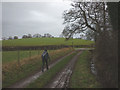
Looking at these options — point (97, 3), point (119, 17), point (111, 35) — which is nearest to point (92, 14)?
point (97, 3)

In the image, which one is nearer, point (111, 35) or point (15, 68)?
point (111, 35)

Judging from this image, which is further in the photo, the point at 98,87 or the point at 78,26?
the point at 78,26

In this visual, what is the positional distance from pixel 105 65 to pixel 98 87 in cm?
181

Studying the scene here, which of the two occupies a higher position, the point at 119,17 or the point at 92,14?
the point at 92,14

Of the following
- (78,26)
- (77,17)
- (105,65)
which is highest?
(77,17)

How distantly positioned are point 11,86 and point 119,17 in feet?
27.1

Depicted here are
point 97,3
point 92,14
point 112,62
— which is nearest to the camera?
point 112,62

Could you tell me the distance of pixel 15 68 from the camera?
44.8 ft

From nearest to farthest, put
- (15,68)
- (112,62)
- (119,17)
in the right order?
(112,62), (119,17), (15,68)

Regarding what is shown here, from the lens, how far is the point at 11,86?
9.20m

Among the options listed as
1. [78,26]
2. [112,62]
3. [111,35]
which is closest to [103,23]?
[111,35]

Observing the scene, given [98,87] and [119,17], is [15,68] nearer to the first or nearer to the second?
[98,87]

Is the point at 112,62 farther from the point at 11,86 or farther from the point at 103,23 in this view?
the point at 11,86

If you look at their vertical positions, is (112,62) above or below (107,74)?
above
